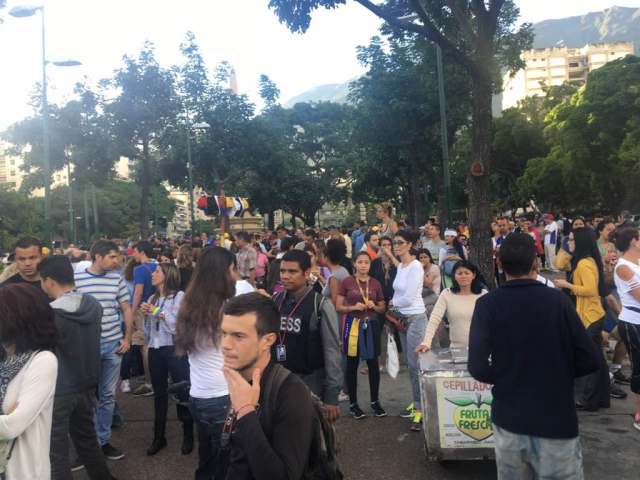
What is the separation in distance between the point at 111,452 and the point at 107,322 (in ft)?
3.80

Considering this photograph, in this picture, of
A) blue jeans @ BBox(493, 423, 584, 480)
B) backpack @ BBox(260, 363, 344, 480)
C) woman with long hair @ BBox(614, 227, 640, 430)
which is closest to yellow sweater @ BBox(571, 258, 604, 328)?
woman with long hair @ BBox(614, 227, 640, 430)

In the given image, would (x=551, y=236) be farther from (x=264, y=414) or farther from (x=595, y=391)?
(x=264, y=414)

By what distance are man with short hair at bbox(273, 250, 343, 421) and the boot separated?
1.81 m

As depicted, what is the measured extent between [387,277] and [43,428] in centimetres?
632

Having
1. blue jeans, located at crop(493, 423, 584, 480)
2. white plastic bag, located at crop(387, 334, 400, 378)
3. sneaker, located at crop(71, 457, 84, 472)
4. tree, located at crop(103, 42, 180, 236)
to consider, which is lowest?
sneaker, located at crop(71, 457, 84, 472)

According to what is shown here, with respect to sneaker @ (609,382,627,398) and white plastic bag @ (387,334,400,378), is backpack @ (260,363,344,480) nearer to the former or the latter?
white plastic bag @ (387,334,400,378)

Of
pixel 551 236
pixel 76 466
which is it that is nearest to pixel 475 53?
pixel 76 466

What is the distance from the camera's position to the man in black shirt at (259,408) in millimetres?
1811

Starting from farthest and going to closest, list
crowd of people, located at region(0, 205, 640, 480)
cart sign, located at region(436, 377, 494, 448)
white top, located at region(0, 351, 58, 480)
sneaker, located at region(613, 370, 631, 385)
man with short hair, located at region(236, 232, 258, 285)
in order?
man with short hair, located at region(236, 232, 258, 285)
sneaker, located at region(613, 370, 631, 385)
cart sign, located at region(436, 377, 494, 448)
white top, located at region(0, 351, 58, 480)
crowd of people, located at region(0, 205, 640, 480)

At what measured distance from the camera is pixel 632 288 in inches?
182

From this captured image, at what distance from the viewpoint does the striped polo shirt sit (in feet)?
16.6

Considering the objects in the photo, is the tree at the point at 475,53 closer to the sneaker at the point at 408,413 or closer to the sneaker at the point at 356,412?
the sneaker at the point at 408,413

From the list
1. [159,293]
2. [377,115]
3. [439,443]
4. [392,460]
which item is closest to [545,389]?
[439,443]

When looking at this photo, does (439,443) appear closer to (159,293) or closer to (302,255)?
(302,255)
